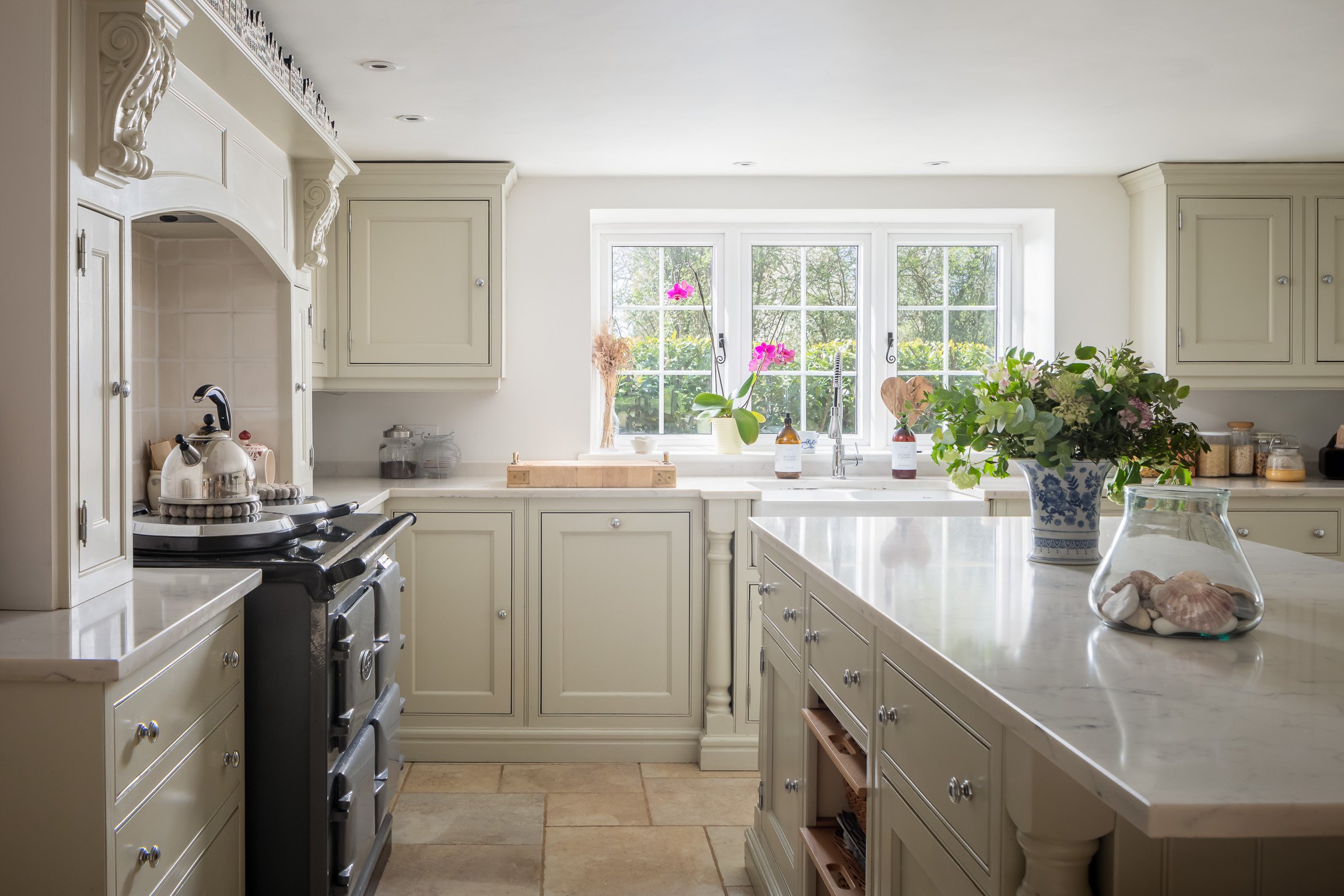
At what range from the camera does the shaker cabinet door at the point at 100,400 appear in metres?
1.61

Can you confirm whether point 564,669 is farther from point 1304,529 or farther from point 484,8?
point 1304,529

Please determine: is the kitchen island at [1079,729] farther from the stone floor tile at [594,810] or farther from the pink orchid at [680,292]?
the pink orchid at [680,292]

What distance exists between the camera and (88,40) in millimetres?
1598

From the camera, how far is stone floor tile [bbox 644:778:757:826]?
2.95 m

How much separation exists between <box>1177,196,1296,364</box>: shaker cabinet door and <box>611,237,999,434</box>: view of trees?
805 mm

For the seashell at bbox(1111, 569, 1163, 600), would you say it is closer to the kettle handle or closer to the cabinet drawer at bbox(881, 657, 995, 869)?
the cabinet drawer at bbox(881, 657, 995, 869)

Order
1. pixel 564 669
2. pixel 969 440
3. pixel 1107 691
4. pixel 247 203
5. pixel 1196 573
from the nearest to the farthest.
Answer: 1. pixel 1107 691
2. pixel 1196 573
3. pixel 969 440
4. pixel 247 203
5. pixel 564 669

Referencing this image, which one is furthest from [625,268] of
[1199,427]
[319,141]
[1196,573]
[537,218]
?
[1196,573]

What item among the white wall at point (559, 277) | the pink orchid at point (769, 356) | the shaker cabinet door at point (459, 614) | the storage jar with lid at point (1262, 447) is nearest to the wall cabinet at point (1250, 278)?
the storage jar with lid at point (1262, 447)

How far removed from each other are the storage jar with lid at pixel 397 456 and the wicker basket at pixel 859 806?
7.93ft

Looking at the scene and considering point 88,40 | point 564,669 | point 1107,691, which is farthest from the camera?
point 564,669

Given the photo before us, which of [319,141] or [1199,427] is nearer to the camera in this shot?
[319,141]

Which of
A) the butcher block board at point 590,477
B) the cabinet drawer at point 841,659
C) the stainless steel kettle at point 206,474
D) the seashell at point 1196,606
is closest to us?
the seashell at point 1196,606

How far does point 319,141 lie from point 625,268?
1.70 m
